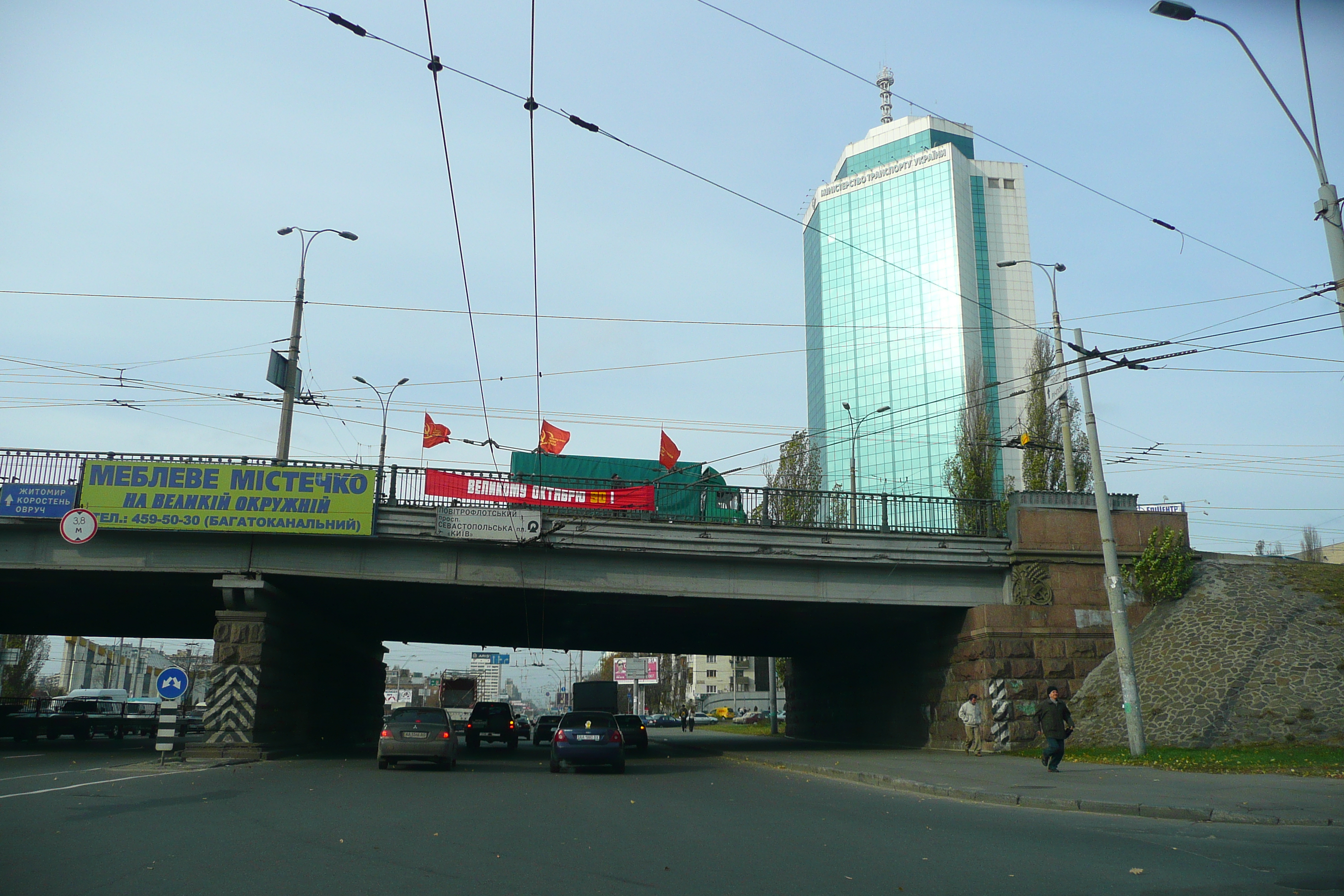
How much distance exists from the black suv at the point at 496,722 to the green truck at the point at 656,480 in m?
10.8

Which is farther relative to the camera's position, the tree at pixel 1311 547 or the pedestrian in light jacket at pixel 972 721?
the tree at pixel 1311 547

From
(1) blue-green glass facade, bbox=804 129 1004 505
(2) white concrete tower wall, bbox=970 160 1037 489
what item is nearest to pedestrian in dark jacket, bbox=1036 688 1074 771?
(1) blue-green glass facade, bbox=804 129 1004 505

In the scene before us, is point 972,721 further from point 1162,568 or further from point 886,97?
point 886,97

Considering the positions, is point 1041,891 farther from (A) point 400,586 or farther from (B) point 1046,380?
(B) point 1046,380

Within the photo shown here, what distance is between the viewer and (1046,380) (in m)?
29.9

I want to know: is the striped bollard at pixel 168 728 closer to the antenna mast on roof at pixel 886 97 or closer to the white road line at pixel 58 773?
the white road line at pixel 58 773

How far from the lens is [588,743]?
21.8 meters

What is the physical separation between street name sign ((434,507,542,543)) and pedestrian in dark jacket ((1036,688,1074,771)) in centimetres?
1299

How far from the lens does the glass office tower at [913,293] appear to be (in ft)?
404

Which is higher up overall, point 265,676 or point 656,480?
point 656,480

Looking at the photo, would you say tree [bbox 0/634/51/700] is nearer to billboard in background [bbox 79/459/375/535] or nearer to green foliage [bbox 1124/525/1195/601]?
billboard in background [bbox 79/459/375/535]

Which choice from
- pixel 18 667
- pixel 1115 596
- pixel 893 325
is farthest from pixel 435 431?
pixel 893 325

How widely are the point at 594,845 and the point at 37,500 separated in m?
20.4

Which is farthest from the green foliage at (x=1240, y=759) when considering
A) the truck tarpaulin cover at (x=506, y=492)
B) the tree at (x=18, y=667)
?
the tree at (x=18, y=667)
